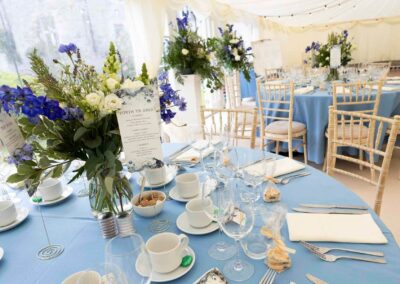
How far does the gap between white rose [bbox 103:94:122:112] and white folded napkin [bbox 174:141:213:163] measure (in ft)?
2.42

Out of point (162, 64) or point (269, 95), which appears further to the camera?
point (162, 64)

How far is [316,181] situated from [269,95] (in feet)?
6.81

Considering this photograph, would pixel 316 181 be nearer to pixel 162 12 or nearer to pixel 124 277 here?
pixel 124 277

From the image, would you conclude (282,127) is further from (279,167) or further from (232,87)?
(279,167)

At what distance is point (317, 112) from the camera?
2.92m

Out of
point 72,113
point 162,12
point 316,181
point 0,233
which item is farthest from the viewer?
point 162,12

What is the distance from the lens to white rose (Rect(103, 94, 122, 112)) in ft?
2.60

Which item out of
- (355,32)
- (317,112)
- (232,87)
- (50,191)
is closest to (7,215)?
(50,191)

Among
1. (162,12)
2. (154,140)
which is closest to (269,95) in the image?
(162,12)

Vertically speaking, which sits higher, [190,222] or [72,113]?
[72,113]

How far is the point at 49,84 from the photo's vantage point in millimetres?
788

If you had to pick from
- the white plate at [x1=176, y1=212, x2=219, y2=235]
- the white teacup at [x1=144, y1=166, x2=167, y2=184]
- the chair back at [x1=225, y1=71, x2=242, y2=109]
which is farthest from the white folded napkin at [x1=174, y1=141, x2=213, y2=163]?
the chair back at [x1=225, y1=71, x2=242, y2=109]

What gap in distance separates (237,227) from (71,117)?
58cm

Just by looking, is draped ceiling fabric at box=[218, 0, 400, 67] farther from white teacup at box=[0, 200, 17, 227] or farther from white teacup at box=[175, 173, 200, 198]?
white teacup at box=[0, 200, 17, 227]
